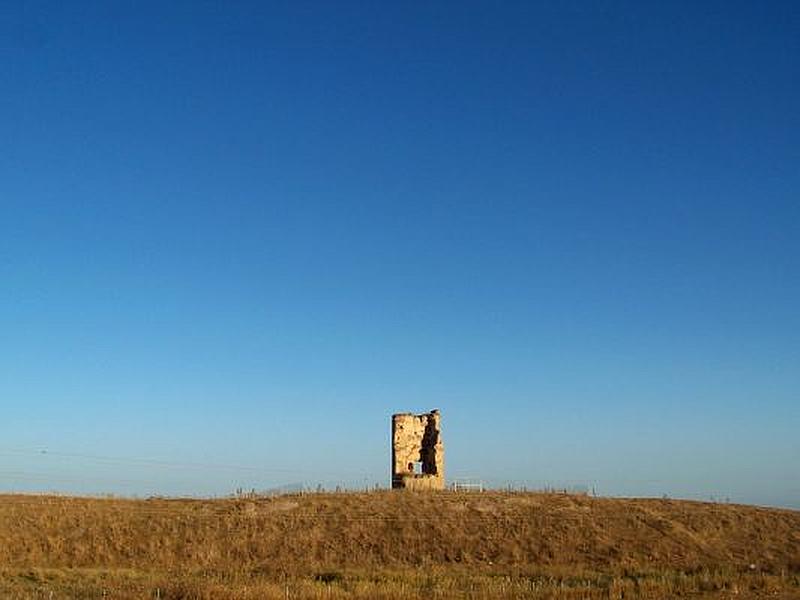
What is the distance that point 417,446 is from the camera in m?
47.4

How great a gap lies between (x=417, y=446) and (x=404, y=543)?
1324cm

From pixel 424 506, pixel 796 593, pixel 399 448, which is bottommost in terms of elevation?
pixel 796 593

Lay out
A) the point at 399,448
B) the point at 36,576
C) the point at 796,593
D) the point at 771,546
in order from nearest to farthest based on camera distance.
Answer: the point at 796,593 < the point at 36,576 < the point at 771,546 < the point at 399,448

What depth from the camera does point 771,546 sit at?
117ft

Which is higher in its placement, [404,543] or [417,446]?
[417,446]

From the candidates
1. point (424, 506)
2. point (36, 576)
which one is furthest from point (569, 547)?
point (36, 576)

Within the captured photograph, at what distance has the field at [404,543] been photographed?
25.6 m

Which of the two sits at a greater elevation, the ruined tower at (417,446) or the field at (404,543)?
the ruined tower at (417,446)

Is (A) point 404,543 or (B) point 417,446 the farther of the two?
(B) point 417,446

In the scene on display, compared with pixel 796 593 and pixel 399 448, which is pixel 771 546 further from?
pixel 399 448

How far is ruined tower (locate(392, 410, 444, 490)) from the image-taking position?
4625cm

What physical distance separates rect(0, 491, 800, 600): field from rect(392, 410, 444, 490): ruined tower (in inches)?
210

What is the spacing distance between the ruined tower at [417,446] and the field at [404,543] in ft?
17.5

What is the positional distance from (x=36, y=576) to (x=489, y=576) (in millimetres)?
13732
